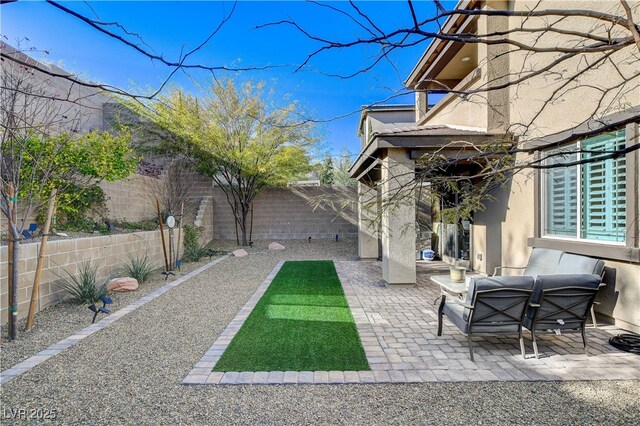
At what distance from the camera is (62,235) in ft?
26.1

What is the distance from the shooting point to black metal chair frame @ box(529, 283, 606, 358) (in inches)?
170

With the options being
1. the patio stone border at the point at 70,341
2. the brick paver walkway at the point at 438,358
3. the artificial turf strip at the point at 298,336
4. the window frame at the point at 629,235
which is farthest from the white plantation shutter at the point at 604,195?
the patio stone border at the point at 70,341

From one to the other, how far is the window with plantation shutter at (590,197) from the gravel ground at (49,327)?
7.79 m

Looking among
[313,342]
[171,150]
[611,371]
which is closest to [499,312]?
[611,371]

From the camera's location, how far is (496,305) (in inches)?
170

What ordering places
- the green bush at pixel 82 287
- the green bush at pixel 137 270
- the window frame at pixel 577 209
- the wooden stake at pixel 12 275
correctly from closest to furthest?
1. the wooden stake at pixel 12 275
2. the window frame at pixel 577 209
3. the green bush at pixel 82 287
4. the green bush at pixel 137 270

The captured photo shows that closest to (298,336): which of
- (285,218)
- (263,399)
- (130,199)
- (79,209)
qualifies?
(263,399)

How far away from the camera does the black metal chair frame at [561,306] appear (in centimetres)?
432

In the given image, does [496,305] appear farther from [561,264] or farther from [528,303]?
[561,264]

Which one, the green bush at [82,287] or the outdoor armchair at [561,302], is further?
the green bush at [82,287]

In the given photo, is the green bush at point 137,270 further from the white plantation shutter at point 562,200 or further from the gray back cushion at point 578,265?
the white plantation shutter at point 562,200

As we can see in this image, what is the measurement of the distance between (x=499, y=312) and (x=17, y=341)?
641cm

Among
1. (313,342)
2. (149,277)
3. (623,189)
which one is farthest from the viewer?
(149,277)

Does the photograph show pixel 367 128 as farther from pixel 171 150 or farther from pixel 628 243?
pixel 628 243
